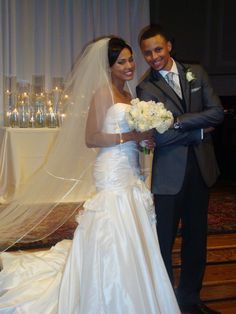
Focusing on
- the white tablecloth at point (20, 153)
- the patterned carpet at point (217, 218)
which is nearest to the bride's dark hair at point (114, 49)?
the patterned carpet at point (217, 218)

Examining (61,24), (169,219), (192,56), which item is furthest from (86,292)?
(192,56)

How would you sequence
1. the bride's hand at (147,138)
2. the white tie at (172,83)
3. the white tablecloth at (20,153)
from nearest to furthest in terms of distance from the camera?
the bride's hand at (147,138)
the white tie at (172,83)
the white tablecloth at (20,153)

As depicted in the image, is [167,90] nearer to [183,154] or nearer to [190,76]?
[190,76]

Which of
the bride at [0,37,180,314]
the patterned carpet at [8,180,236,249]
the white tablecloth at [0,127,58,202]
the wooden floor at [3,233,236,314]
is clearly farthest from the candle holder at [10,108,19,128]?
the bride at [0,37,180,314]

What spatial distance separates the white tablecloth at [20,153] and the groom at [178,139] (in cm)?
273

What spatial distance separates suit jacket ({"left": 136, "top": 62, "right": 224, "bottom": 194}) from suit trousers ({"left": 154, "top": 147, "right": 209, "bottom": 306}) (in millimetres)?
46

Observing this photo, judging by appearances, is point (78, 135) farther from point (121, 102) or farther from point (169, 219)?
point (169, 219)

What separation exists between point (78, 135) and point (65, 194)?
40 cm

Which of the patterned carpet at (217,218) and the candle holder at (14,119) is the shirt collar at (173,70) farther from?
the candle holder at (14,119)

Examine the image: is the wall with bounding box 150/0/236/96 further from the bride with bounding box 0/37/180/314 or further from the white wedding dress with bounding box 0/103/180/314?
the white wedding dress with bounding box 0/103/180/314

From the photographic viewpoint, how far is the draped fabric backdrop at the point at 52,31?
21.0ft

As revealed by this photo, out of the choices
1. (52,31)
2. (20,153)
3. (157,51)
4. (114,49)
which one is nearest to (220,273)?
(157,51)

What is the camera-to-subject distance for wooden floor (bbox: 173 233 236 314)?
2.93 m

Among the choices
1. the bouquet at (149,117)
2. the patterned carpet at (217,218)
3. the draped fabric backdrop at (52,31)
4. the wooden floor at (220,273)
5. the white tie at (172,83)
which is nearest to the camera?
the bouquet at (149,117)
